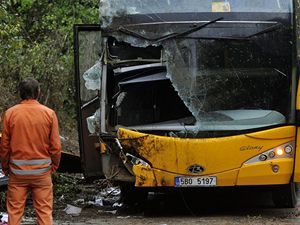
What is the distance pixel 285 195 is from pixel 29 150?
13.5 feet

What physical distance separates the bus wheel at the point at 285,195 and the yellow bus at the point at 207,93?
0.02m

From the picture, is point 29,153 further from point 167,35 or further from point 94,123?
point 167,35

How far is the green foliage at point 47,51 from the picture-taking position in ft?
49.3

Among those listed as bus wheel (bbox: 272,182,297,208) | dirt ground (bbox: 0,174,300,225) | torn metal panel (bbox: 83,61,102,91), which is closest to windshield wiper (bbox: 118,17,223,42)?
torn metal panel (bbox: 83,61,102,91)

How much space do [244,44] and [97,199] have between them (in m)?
3.91

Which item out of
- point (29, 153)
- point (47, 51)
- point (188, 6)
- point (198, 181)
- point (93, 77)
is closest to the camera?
point (29, 153)

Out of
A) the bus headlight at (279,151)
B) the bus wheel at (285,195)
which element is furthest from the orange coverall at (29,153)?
the bus wheel at (285,195)

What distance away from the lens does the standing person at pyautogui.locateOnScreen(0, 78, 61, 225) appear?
618 centimetres

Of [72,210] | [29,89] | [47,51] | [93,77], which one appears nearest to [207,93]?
[93,77]

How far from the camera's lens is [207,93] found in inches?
337

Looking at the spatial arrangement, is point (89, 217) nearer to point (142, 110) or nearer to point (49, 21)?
point (142, 110)

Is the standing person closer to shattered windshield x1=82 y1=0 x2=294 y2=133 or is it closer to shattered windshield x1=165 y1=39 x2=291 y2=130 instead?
shattered windshield x1=82 y1=0 x2=294 y2=133

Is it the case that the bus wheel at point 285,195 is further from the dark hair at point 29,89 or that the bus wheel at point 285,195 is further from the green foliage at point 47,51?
the green foliage at point 47,51

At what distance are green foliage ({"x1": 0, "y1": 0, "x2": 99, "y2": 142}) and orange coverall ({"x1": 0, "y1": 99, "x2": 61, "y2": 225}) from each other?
7.96 m
